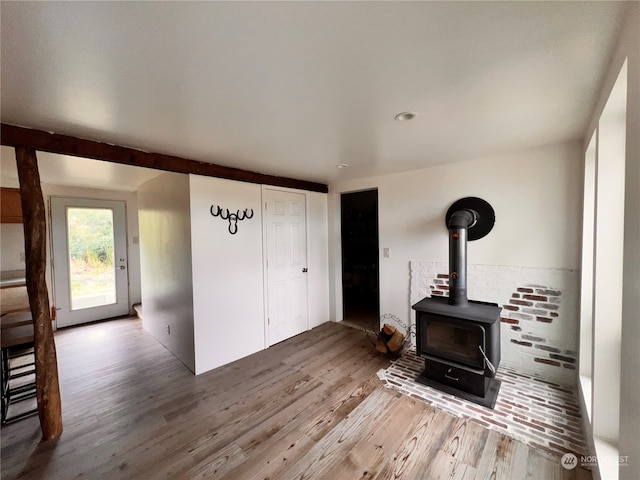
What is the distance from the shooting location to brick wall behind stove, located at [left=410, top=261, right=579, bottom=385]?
2355mm

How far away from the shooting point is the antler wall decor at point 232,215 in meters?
2.86

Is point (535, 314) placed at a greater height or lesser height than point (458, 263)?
lesser

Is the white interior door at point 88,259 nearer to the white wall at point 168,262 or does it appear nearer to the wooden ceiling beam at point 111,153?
the white wall at point 168,262

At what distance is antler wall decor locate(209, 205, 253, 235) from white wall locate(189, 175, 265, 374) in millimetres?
37

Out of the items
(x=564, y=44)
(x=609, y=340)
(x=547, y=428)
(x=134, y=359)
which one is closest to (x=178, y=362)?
(x=134, y=359)

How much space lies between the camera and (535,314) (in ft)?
8.18

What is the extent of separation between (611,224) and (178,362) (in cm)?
398

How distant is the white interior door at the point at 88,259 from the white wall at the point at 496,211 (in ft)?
14.3

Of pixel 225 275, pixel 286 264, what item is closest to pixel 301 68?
pixel 225 275

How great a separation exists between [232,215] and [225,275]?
27.5 inches

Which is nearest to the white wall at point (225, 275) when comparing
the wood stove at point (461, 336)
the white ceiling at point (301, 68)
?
the white ceiling at point (301, 68)

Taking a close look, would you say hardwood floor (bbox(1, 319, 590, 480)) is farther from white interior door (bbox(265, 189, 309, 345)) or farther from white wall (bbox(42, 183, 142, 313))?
white wall (bbox(42, 183, 142, 313))

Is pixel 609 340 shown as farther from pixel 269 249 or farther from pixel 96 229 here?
pixel 96 229

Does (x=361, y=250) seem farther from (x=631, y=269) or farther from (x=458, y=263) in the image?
(x=631, y=269)
